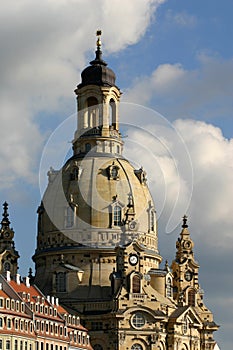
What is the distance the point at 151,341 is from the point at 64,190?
28578 mm

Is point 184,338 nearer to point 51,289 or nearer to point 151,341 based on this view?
point 151,341

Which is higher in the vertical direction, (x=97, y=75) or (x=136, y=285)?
(x=97, y=75)

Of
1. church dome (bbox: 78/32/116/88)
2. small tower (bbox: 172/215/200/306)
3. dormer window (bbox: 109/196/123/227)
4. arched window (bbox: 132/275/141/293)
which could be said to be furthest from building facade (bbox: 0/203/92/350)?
church dome (bbox: 78/32/116/88)

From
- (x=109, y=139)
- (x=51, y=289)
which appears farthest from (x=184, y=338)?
(x=109, y=139)

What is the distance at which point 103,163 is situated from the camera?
18750 centimetres

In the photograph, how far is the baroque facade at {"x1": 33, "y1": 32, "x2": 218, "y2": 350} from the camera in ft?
569

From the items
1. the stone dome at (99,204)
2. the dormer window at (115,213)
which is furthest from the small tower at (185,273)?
the dormer window at (115,213)

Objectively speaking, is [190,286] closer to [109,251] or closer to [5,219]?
[109,251]

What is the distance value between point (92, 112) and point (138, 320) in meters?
37.8

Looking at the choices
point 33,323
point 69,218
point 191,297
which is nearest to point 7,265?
point 69,218

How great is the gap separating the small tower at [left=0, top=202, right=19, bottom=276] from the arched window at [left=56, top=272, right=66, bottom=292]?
36.7ft

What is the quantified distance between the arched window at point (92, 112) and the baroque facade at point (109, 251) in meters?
0.16

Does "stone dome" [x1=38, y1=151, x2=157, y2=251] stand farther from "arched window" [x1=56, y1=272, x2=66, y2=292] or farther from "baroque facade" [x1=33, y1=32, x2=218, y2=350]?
"arched window" [x1=56, y1=272, x2=66, y2=292]

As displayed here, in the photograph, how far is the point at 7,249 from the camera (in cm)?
19138
